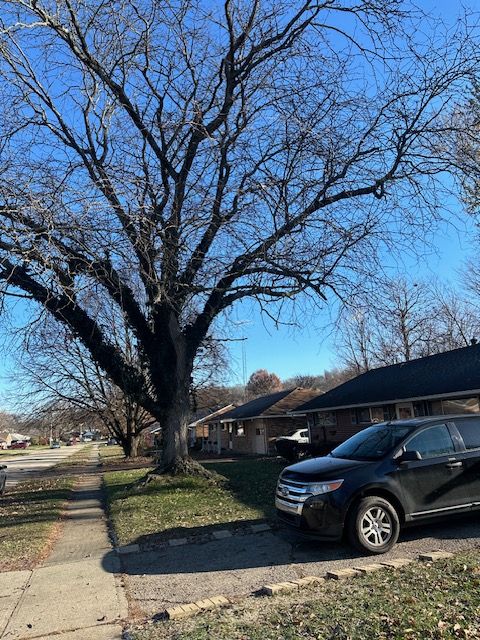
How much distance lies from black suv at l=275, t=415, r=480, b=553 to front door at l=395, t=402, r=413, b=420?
13.3 m

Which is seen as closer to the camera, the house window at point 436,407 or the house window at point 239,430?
the house window at point 436,407

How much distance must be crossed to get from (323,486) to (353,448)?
1401mm

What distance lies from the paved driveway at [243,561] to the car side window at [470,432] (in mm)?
1026

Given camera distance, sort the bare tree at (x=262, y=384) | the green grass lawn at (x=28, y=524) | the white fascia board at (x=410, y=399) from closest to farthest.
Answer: the green grass lawn at (x=28, y=524) → the white fascia board at (x=410, y=399) → the bare tree at (x=262, y=384)

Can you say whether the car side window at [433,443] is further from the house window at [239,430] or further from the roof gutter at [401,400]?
the house window at [239,430]

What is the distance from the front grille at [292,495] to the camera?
293 inches

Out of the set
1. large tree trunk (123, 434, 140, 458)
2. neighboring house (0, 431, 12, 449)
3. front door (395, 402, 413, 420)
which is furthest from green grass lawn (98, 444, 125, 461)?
neighboring house (0, 431, 12, 449)

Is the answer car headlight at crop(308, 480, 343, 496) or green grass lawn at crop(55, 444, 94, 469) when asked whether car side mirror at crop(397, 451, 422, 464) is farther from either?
green grass lawn at crop(55, 444, 94, 469)

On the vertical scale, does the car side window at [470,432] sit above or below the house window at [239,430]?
below

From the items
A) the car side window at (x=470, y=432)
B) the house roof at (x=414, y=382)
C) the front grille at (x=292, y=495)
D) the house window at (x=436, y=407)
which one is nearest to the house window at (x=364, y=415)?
the house roof at (x=414, y=382)

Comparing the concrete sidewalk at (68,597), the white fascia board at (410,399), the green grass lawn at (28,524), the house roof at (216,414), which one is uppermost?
the house roof at (216,414)

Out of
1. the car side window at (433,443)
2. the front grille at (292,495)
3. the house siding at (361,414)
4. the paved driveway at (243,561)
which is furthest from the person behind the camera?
Result: the house siding at (361,414)

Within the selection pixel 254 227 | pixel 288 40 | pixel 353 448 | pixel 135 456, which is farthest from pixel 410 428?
pixel 135 456

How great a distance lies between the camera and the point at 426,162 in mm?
12766
